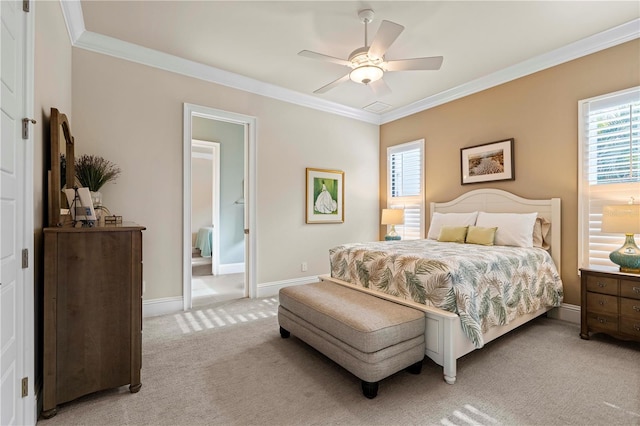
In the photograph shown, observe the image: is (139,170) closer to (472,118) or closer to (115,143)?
(115,143)

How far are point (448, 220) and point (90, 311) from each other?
3.85 metres

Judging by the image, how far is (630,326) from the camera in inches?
101

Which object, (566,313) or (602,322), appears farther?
(566,313)

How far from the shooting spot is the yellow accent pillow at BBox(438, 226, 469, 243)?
145 inches

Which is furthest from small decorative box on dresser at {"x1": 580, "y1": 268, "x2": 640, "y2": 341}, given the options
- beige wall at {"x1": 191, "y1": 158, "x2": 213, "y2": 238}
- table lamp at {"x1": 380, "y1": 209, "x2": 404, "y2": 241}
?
beige wall at {"x1": 191, "y1": 158, "x2": 213, "y2": 238}

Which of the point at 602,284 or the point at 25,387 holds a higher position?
the point at 602,284

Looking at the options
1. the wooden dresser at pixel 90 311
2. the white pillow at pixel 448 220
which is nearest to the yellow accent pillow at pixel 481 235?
the white pillow at pixel 448 220

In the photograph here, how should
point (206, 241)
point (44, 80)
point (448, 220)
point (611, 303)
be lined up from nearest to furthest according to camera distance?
1. point (44, 80)
2. point (611, 303)
3. point (448, 220)
4. point (206, 241)

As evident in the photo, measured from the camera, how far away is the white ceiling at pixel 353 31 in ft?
8.70

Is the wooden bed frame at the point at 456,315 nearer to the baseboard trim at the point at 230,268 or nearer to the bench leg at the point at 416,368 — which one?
the bench leg at the point at 416,368

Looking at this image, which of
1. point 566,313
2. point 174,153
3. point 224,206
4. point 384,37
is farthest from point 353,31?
point 224,206

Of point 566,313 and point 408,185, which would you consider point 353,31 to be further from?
point 566,313

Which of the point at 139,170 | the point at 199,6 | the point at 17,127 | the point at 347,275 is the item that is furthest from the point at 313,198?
the point at 17,127

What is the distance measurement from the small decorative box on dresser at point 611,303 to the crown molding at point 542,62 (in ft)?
7.22
